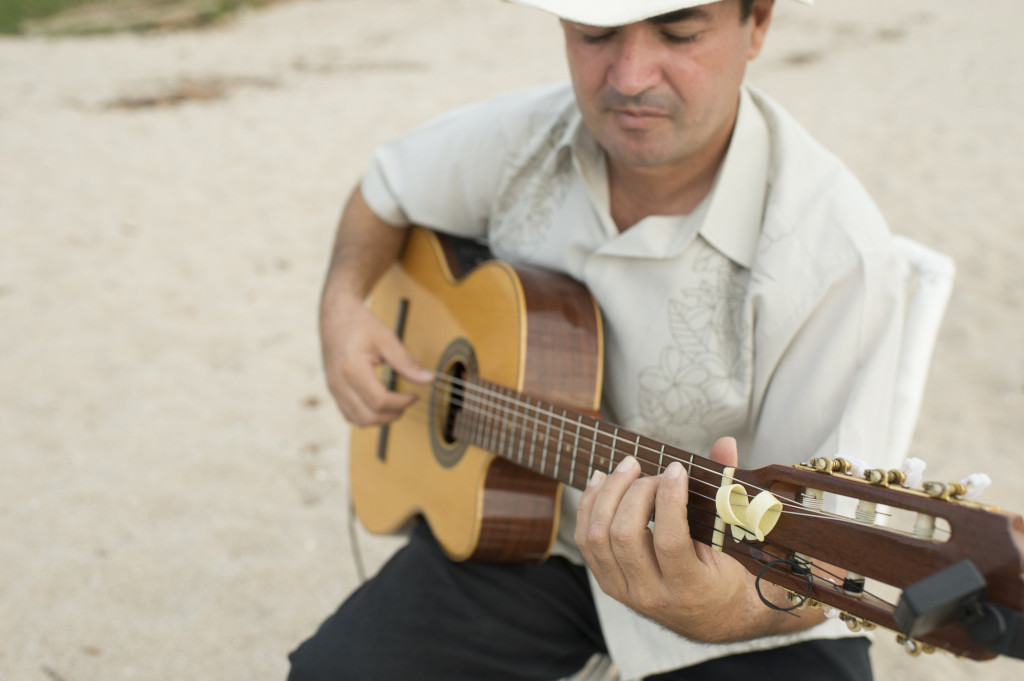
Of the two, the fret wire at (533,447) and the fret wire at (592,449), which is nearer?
the fret wire at (592,449)

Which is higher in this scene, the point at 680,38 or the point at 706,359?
the point at 680,38

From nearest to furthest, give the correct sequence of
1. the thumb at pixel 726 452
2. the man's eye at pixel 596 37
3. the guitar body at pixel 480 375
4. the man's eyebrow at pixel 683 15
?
the thumb at pixel 726 452
the man's eyebrow at pixel 683 15
the man's eye at pixel 596 37
the guitar body at pixel 480 375

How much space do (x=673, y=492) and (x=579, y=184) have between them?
975 mm

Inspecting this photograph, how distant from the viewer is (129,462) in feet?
10.1

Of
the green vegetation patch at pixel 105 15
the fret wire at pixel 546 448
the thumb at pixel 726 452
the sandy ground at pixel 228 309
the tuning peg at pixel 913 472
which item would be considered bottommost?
Result: the green vegetation patch at pixel 105 15

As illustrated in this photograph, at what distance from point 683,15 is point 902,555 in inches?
39.5

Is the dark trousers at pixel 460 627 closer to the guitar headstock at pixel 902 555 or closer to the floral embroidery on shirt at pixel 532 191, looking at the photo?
the guitar headstock at pixel 902 555

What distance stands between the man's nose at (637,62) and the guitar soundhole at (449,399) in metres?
0.70

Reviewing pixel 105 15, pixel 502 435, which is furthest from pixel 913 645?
pixel 105 15

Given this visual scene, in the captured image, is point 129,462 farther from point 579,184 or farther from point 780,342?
point 780,342

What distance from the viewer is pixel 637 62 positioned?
60.4 inches

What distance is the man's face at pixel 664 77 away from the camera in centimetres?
152

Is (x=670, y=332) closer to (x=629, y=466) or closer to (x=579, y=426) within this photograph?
(x=579, y=426)

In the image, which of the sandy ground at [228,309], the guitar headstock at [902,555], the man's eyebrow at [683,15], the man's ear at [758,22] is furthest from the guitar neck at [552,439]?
the sandy ground at [228,309]
